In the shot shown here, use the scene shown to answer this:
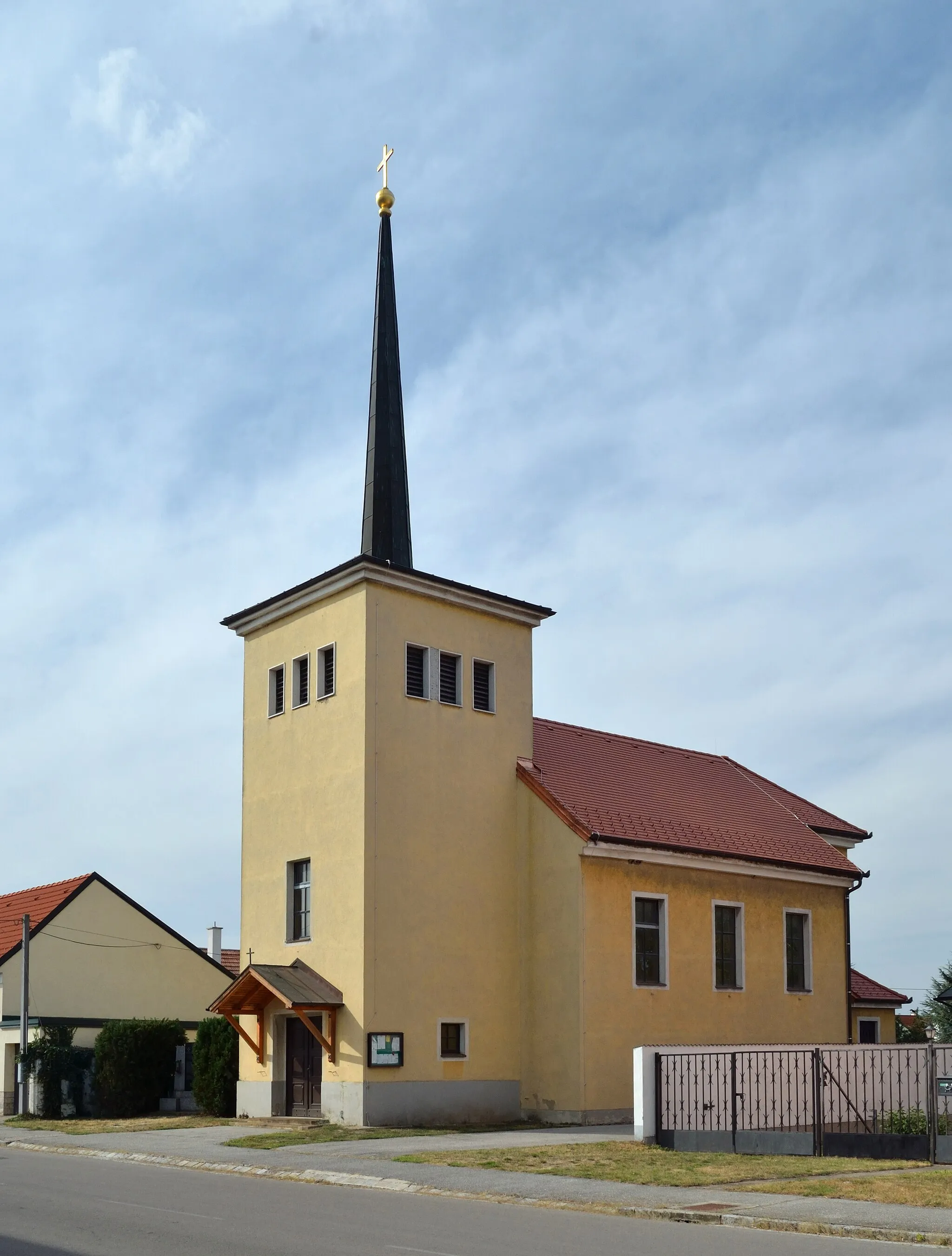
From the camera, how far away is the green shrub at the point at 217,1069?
28812mm

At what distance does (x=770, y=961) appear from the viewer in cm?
3144

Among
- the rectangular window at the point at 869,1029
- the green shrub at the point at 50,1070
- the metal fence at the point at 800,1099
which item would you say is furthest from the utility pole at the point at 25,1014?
the rectangular window at the point at 869,1029

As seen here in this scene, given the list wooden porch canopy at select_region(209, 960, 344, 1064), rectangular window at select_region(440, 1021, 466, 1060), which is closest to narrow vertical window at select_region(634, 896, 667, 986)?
rectangular window at select_region(440, 1021, 466, 1060)

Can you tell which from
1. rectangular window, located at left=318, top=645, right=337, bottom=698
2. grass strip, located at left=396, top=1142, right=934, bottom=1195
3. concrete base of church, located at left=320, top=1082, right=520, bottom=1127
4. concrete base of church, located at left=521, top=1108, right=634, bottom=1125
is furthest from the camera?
rectangular window, located at left=318, top=645, right=337, bottom=698

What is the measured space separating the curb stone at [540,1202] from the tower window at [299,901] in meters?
6.27

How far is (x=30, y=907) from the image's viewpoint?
1617 inches

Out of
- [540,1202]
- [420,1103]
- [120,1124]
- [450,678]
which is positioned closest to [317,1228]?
[540,1202]

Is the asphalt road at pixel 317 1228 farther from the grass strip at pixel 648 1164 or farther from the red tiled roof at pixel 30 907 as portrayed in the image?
the red tiled roof at pixel 30 907

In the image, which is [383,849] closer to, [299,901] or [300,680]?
[299,901]

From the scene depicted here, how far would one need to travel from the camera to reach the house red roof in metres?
29.1

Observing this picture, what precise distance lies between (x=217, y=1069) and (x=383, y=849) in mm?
6634

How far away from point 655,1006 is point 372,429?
14.2 m

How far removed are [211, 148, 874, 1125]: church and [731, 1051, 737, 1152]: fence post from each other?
6803 millimetres

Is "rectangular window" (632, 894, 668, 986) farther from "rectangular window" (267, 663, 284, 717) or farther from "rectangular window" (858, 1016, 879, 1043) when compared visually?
"rectangular window" (858, 1016, 879, 1043)
